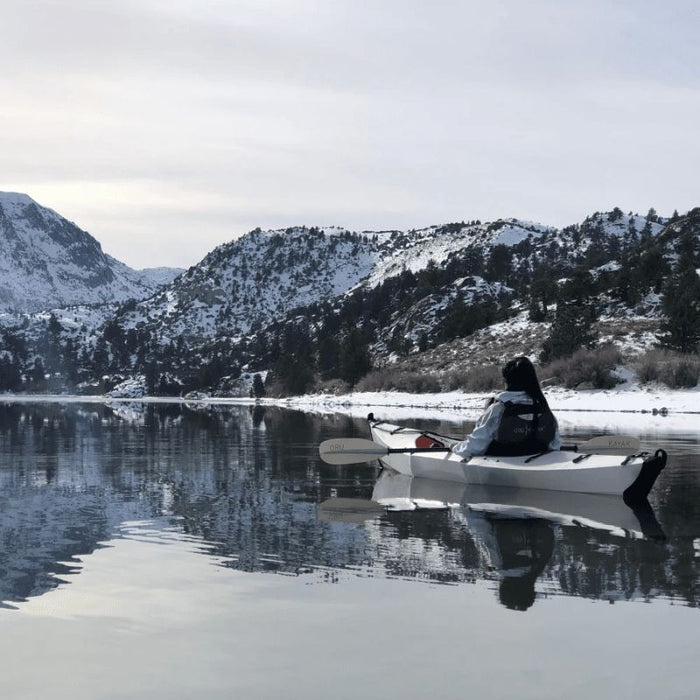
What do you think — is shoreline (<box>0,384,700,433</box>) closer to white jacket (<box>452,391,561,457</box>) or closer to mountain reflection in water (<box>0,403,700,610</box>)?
white jacket (<box>452,391,561,457</box>)

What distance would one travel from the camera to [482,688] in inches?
295

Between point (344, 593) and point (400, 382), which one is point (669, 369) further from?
point (344, 593)

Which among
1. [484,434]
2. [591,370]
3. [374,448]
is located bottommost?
[374,448]

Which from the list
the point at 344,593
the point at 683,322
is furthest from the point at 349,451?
the point at 683,322

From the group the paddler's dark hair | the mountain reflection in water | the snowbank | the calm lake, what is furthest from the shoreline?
the calm lake

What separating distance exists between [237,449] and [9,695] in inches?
976

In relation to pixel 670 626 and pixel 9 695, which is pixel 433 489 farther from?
pixel 9 695

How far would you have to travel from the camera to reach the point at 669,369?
205 ft

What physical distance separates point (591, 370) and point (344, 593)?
60.1 meters

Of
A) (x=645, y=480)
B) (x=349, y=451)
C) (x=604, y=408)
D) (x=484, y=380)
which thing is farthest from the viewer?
(x=484, y=380)

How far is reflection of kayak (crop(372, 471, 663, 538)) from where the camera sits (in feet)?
51.8

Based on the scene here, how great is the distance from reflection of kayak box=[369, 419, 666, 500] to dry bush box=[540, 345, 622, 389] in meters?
46.8

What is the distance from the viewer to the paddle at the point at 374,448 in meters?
23.0

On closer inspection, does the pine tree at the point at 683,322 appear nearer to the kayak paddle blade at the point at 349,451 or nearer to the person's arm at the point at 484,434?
the kayak paddle blade at the point at 349,451
